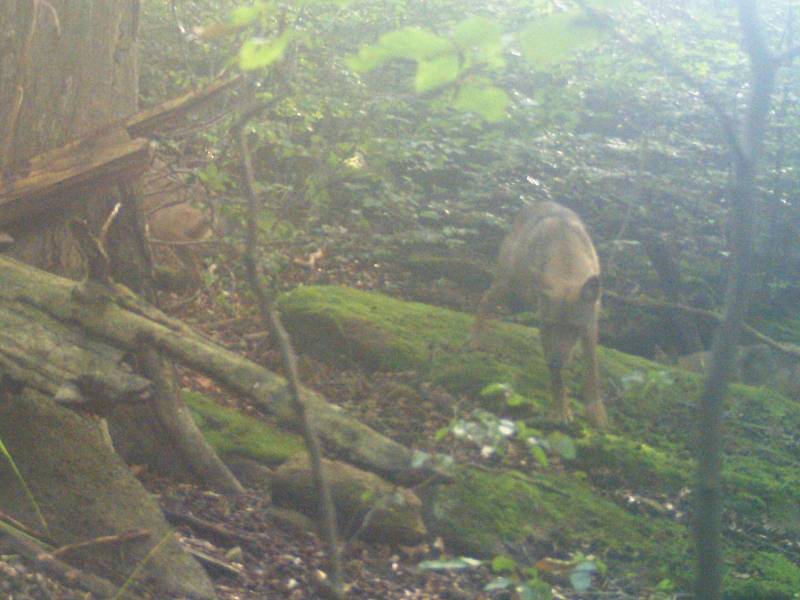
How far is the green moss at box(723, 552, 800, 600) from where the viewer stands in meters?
4.76

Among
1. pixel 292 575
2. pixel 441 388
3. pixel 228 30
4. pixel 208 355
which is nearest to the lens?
pixel 228 30

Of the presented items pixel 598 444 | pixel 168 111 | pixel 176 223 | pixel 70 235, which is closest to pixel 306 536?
pixel 70 235

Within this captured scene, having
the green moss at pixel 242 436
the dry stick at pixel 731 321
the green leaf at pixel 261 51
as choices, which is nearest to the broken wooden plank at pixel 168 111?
the green moss at pixel 242 436

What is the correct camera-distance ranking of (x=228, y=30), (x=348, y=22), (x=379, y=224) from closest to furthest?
1. (x=228, y=30)
2. (x=348, y=22)
3. (x=379, y=224)

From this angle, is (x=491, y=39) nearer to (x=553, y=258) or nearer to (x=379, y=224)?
(x=553, y=258)

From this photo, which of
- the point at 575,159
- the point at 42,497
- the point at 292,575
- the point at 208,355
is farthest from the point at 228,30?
the point at 575,159

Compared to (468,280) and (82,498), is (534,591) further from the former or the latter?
(468,280)

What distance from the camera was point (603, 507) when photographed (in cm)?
548

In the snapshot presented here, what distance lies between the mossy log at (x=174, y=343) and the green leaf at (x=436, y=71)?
1700 mm

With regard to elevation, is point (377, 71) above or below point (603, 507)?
above

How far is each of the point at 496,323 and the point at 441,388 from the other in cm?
142

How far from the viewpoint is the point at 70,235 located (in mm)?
4848

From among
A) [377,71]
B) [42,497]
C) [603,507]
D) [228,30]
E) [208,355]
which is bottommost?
[603,507]

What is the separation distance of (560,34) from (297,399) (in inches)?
30.4
